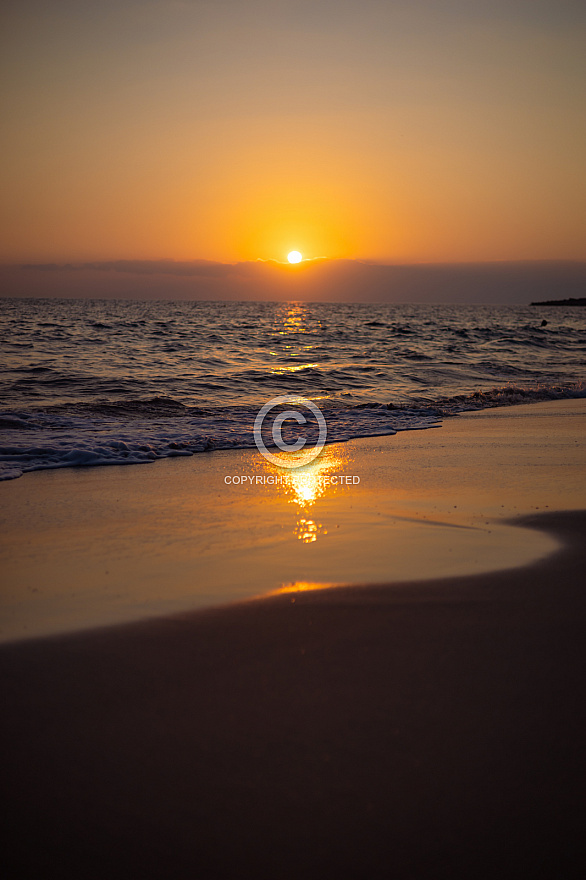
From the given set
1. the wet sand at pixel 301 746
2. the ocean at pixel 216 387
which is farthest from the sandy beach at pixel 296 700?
the ocean at pixel 216 387

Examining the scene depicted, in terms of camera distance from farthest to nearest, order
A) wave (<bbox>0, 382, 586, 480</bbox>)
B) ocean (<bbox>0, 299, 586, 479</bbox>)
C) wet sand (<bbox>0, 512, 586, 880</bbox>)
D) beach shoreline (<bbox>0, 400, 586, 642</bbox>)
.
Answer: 1. ocean (<bbox>0, 299, 586, 479</bbox>)
2. wave (<bbox>0, 382, 586, 480</bbox>)
3. beach shoreline (<bbox>0, 400, 586, 642</bbox>)
4. wet sand (<bbox>0, 512, 586, 880</bbox>)

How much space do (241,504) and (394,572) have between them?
1.99 meters

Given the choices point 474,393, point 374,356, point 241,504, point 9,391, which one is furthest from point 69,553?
point 374,356

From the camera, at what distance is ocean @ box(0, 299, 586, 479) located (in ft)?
27.2

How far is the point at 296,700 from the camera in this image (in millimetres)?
2314

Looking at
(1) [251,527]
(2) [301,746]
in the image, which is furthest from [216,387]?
(2) [301,746]

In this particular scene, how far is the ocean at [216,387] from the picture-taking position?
8297 millimetres

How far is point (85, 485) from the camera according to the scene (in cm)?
591

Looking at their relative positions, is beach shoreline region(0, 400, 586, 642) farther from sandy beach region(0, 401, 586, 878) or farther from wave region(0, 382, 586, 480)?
wave region(0, 382, 586, 480)

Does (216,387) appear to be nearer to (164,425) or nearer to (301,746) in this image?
(164,425)

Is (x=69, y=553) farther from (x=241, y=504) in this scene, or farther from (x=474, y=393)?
(x=474, y=393)

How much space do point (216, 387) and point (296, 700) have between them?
41.8ft

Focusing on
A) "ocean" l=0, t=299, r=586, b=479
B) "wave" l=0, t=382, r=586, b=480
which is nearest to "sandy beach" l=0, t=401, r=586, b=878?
"wave" l=0, t=382, r=586, b=480

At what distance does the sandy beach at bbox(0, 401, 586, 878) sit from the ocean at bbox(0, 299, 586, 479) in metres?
3.82
